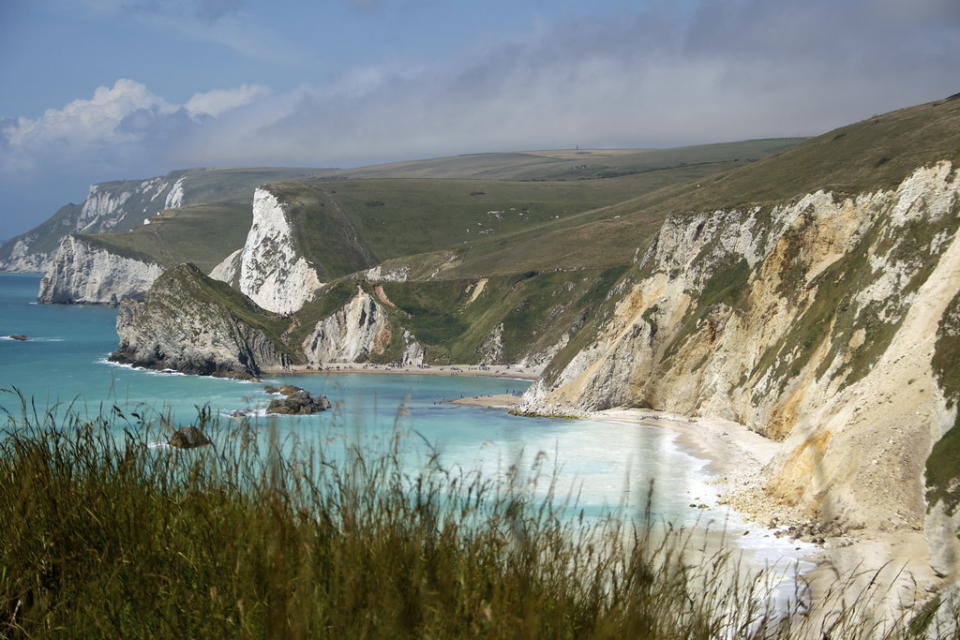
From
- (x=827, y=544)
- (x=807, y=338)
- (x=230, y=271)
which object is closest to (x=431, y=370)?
(x=807, y=338)

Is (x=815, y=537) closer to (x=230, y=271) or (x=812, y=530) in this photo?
(x=812, y=530)

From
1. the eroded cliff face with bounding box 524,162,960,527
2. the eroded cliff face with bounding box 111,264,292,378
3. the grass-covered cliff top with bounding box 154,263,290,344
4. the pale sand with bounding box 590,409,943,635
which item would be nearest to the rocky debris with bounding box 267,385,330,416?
the eroded cliff face with bounding box 524,162,960,527

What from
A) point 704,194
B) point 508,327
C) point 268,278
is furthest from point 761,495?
point 268,278

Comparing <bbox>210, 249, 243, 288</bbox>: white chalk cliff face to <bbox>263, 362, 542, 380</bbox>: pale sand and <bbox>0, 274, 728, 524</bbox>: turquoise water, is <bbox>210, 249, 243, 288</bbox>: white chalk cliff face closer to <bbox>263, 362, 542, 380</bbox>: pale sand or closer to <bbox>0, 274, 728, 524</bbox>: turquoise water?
<bbox>0, 274, 728, 524</bbox>: turquoise water

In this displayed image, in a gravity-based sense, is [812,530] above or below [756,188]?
below

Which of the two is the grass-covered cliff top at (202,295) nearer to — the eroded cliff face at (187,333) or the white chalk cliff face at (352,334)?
the eroded cliff face at (187,333)

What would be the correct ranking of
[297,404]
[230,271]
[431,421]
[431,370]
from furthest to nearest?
[230,271] < [431,370] < [431,421] < [297,404]

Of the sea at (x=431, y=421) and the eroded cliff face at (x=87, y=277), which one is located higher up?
the eroded cliff face at (x=87, y=277)

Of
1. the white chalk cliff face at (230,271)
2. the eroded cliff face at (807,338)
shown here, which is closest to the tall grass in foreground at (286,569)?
the eroded cliff face at (807,338)
